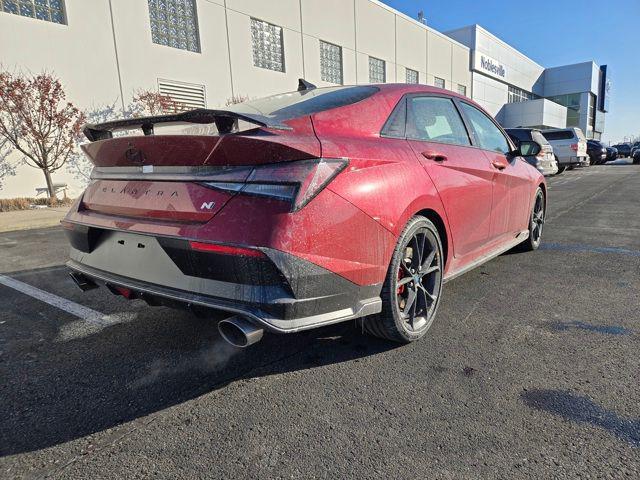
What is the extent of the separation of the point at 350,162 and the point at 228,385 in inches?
51.9

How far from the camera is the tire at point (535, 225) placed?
16.5ft

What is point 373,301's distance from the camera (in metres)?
2.32

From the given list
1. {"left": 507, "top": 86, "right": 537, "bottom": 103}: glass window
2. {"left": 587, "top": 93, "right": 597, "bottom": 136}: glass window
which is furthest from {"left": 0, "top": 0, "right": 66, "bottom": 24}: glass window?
{"left": 587, "top": 93, "right": 597, "bottom": 136}: glass window

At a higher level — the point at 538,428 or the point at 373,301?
the point at 373,301

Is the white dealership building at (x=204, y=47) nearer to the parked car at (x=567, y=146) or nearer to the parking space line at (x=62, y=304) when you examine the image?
the parking space line at (x=62, y=304)

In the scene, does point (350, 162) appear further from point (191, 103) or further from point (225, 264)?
point (191, 103)

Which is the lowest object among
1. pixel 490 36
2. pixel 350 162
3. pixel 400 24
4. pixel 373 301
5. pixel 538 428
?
pixel 538 428

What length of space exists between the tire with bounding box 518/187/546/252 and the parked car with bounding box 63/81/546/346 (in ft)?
7.69

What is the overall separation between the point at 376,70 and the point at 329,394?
25908 mm

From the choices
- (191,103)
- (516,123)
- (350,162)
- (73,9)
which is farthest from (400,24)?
(350,162)

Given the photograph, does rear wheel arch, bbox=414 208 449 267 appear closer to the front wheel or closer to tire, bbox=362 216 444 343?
tire, bbox=362 216 444 343

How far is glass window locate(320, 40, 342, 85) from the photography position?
71.2ft

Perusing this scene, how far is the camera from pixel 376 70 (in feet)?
84.0

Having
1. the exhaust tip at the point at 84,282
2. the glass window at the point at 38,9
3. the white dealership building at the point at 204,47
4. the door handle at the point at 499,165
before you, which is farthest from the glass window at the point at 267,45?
the exhaust tip at the point at 84,282
